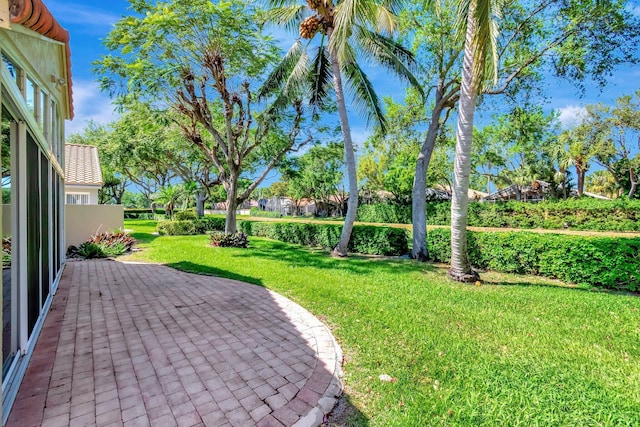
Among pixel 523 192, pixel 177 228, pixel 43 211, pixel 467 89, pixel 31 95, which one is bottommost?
pixel 177 228

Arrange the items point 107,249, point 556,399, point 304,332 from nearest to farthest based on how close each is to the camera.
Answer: point 556,399, point 304,332, point 107,249

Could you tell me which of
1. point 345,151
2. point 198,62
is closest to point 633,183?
point 345,151

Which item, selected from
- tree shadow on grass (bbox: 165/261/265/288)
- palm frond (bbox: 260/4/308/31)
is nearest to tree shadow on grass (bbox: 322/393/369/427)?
tree shadow on grass (bbox: 165/261/265/288)

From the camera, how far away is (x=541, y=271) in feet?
25.9

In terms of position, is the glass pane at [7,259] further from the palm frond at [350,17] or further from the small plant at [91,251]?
the small plant at [91,251]

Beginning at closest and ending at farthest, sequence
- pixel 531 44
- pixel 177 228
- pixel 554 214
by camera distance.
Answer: pixel 531 44, pixel 177 228, pixel 554 214

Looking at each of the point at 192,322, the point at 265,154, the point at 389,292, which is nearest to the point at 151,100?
the point at 265,154

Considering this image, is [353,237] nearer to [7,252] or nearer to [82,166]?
[7,252]

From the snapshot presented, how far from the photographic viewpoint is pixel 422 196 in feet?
35.2

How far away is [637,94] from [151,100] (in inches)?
1319

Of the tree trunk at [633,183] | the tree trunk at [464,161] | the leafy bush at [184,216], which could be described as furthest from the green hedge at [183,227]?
the tree trunk at [633,183]

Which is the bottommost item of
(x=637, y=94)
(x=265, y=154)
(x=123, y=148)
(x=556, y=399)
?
(x=556, y=399)

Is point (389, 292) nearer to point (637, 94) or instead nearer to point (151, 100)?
point (151, 100)

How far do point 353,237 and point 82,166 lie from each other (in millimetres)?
14146
